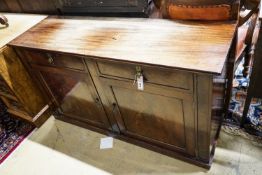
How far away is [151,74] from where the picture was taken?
115 cm

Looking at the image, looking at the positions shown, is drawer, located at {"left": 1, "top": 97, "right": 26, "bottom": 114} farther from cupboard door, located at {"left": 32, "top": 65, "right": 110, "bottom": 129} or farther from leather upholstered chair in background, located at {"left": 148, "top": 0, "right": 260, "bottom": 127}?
leather upholstered chair in background, located at {"left": 148, "top": 0, "right": 260, "bottom": 127}

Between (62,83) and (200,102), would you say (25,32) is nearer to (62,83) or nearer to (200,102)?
(62,83)

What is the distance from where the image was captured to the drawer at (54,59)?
1.37 m

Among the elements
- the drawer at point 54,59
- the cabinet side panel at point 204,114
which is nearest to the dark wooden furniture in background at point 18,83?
the drawer at point 54,59

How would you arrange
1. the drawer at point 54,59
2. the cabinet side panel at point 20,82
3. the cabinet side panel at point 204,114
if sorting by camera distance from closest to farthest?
the cabinet side panel at point 204,114 → the drawer at point 54,59 → the cabinet side panel at point 20,82

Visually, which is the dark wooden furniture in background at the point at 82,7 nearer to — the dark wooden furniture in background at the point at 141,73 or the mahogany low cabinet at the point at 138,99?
the dark wooden furniture in background at the point at 141,73

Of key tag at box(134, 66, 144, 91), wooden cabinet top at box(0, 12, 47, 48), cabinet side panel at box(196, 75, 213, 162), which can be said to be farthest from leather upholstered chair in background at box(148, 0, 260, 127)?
wooden cabinet top at box(0, 12, 47, 48)

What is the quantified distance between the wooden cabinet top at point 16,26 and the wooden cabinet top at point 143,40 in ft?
0.34

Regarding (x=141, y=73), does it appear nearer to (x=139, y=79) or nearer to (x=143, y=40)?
(x=139, y=79)

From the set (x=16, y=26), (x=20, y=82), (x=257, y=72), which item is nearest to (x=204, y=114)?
(x=257, y=72)

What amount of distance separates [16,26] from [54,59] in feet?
2.02

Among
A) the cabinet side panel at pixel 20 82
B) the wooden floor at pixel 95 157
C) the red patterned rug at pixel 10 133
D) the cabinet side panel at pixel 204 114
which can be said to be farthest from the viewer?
the red patterned rug at pixel 10 133

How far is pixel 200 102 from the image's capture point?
1.11m

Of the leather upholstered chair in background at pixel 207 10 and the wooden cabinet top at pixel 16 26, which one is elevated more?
the leather upholstered chair in background at pixel 207 10
